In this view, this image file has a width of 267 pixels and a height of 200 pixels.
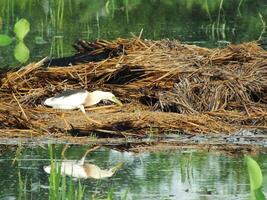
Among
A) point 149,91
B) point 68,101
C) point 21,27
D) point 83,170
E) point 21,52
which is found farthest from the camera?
point 21,52

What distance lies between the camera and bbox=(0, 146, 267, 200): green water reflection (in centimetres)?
650

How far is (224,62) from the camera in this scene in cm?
1033

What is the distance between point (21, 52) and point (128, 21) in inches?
162

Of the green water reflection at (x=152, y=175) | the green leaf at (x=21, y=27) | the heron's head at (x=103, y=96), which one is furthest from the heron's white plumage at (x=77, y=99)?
the green leaf at (x=21, y=27)

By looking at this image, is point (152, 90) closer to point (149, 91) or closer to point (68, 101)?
point (149, 91)

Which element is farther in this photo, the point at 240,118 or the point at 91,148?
the point at 240,118

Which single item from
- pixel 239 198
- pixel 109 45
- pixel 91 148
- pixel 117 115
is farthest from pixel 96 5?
pixel 239 198

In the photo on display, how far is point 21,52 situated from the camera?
42.6ft

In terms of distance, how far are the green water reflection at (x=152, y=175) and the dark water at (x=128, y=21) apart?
15.2 ft

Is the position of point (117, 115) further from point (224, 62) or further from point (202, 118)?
point (224, 62)

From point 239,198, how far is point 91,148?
1.83 meters

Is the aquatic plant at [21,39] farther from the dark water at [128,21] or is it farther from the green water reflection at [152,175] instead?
the green water reflection at [152,175]

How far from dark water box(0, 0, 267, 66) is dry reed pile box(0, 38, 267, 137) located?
2197 millimetres

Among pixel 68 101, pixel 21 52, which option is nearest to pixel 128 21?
pixel 21 52
